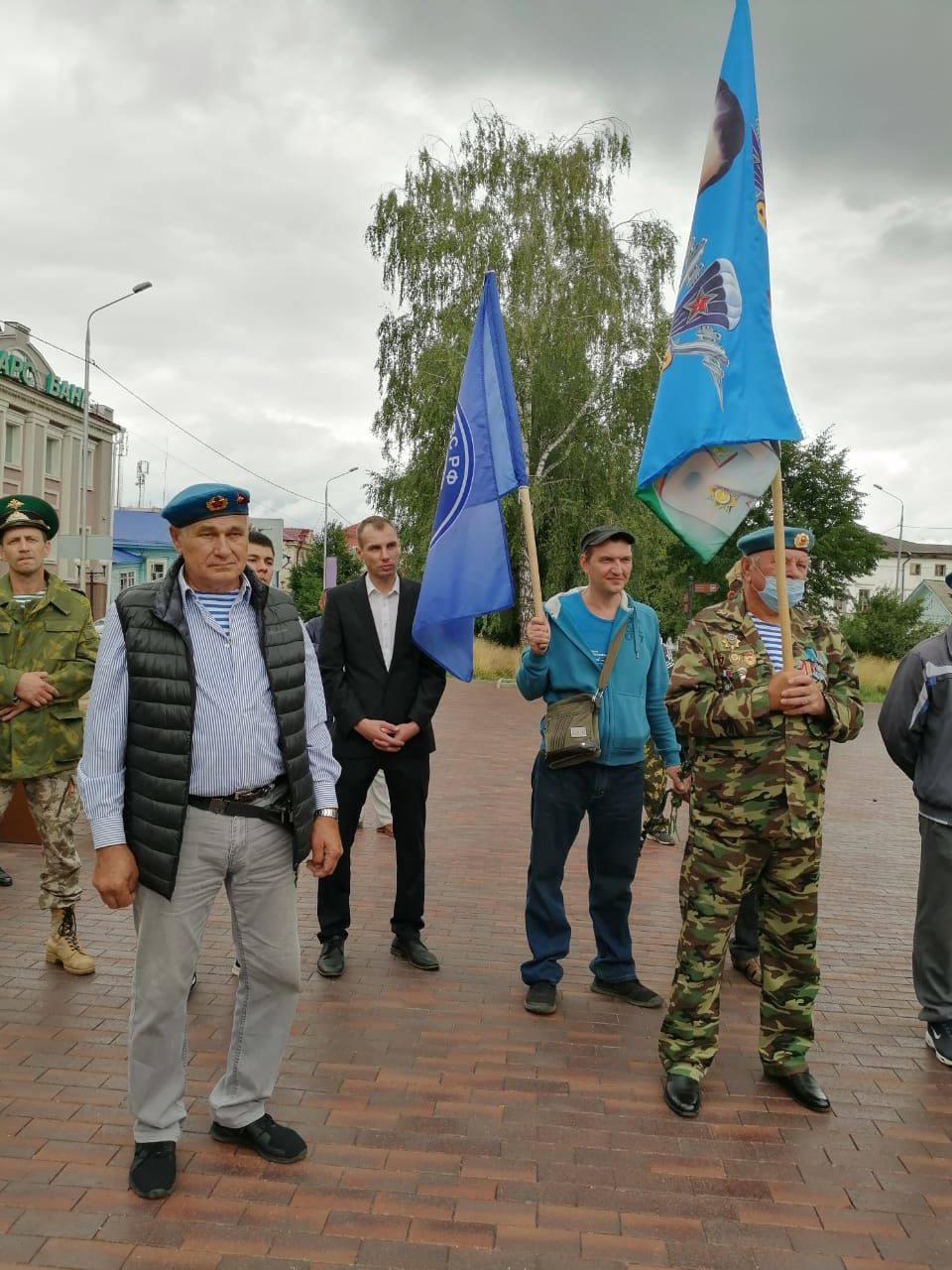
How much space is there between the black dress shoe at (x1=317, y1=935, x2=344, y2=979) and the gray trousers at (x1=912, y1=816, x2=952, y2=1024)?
8.16ft

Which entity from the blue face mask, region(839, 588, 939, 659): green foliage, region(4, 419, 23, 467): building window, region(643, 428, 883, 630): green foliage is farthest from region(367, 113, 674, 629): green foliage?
the blue face mask

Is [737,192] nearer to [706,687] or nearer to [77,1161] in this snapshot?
[706,687]

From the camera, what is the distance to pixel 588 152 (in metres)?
29.1

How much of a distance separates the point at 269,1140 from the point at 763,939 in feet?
6.03

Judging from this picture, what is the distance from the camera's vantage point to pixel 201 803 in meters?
3.28

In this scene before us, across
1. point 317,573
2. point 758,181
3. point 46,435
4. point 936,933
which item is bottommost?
point 936,933

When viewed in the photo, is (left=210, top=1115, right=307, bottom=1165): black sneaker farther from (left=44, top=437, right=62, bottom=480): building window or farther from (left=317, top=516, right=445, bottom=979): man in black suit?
(left=44, top=437, right=62, bottom=480): building window

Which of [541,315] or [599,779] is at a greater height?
[541,315]

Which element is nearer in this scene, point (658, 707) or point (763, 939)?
point (763, 939)

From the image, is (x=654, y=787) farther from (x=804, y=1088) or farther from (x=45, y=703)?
(x=45, y=703)

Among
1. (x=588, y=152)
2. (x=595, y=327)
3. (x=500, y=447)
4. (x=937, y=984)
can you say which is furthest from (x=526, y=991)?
(x=588, y=152)

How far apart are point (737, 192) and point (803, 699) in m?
1.82

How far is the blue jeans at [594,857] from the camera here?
4855mm

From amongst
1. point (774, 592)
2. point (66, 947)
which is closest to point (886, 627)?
point (774, 592)
